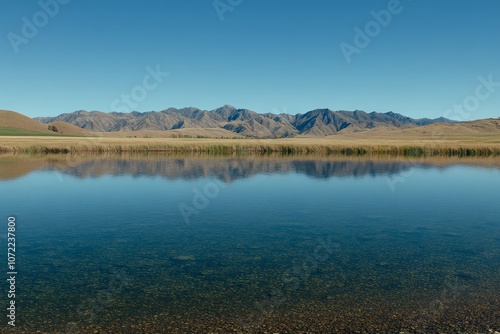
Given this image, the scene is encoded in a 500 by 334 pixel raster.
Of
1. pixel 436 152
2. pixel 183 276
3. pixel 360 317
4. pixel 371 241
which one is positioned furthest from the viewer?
pixel 436 152

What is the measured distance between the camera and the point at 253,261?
17.3 m

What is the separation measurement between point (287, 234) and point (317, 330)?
10.8m

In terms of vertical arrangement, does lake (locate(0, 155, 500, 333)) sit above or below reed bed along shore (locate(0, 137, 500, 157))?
below

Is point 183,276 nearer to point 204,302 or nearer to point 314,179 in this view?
point 204,302

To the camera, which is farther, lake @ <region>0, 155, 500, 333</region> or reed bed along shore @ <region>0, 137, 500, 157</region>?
reed bed along shore @ <region>0, 137, 500, 157</region>

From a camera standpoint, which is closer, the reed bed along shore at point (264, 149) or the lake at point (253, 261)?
the lake at point (253, 261)

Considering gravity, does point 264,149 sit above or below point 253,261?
above

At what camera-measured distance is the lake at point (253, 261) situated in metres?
12.1

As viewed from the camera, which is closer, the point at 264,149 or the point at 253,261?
the point at 253,261

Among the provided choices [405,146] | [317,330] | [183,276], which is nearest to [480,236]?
[317,330]

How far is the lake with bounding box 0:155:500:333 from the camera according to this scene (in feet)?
39.6

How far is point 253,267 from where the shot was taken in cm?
1647

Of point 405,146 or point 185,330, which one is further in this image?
point 405,146

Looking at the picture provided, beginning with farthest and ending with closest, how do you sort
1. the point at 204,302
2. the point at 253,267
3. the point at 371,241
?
the point at 371,241 → the point at 253,267 → the point at 204,302
